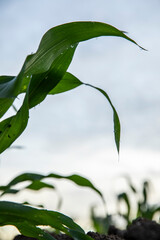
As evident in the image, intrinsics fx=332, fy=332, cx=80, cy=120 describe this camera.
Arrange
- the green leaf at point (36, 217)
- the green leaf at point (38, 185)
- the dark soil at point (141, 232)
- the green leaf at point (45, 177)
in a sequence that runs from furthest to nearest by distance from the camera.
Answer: the green leaf at point (38, 185) → the green leaf at point (45, 177) → the dark soil at point (141, 232) → the green leaf at point (36, 217)

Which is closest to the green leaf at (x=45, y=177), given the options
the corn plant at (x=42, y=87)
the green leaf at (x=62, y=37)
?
the corn plant at (x=42, y=87)

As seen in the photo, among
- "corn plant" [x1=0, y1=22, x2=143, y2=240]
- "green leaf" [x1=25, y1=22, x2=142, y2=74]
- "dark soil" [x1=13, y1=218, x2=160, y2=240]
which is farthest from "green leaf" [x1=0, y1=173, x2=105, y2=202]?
"green leaf" [x1=25, y1=22, x2=142, y2=74]

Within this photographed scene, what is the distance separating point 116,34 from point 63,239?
69 centimetres

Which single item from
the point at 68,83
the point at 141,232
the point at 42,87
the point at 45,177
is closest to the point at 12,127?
the point at 42,87

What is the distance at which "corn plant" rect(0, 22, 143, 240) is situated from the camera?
841mm

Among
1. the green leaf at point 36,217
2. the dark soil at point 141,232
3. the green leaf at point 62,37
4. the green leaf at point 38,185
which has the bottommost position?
the green leaf at point 38,185

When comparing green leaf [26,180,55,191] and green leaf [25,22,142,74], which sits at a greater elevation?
green leaf [25,22,142,74]

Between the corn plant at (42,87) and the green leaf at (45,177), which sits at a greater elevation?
the corn plant at (42,87)

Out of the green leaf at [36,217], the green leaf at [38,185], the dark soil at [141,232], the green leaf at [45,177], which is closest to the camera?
the green leaf at [36,217]

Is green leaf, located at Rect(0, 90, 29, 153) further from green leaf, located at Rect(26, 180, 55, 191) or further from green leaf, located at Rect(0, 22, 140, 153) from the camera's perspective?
green leaf, located at Rect(26, 180, 55, 191)

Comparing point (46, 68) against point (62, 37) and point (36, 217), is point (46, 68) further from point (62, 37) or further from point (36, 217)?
point (36, 217)

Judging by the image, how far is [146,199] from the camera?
2447 mm

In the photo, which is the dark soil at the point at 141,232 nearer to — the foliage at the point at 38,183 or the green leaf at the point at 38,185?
the foliage at the point at 38,183

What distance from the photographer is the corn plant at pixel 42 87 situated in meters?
0.84
